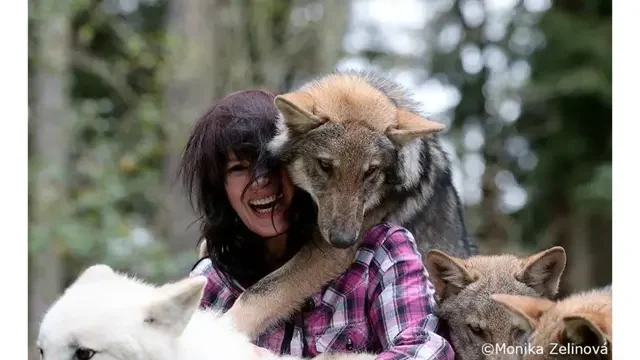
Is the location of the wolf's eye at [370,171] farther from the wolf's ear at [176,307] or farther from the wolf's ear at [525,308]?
the wolf's ear at [176,307]

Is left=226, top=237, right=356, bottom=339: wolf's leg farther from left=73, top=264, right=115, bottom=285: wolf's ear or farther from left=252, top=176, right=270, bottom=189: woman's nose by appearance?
left=73, top=264, right=115, bottom=285: wolf's ear

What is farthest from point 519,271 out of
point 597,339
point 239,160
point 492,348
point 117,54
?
point 117,54

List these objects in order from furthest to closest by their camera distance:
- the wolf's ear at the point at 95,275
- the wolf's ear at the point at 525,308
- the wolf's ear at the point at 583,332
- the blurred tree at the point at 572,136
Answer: the blurred tree at the point at 572,136 < the wolf's ear at the point at 95,275 < the wolf's ear at the point at 525,308 < the wolf's ear at the point at 583,332

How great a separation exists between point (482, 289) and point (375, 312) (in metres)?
0.30

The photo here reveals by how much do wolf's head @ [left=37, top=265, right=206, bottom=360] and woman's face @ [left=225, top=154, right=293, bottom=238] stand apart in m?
0.47

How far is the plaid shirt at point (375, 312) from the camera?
2.08 metres

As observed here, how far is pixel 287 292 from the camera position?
246 cm

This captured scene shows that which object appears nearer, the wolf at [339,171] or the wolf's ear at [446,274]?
the wolf's ear at [446,274]

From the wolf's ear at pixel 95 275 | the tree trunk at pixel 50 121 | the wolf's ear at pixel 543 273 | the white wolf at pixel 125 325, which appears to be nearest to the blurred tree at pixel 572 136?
the wolf's ear at pixel 543 273

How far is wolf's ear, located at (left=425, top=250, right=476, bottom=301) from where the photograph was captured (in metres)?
2.18

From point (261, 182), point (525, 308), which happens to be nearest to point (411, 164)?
point (261, 182)

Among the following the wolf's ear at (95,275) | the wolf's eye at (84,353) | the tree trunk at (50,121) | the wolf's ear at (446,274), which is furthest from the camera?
the tree trunk at (50,121)

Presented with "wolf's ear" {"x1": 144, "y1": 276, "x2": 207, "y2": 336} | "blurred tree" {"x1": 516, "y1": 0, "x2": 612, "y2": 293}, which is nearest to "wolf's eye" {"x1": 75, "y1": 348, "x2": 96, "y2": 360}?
"wolf's ear" {"x1": 144, "y1": 276, "x2": 207, "y2": 336}
